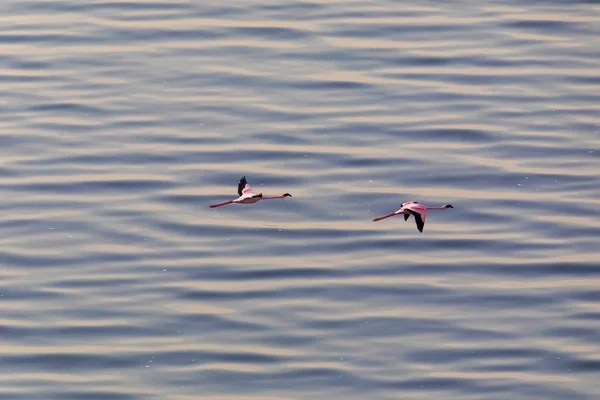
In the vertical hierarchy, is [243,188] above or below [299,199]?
above

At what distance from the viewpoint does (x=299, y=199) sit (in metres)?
28.3

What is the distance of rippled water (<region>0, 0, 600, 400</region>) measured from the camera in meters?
24.9

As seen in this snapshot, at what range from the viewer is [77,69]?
31.8m

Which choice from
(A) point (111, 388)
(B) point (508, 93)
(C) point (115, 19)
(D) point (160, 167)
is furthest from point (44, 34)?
(A) point (111, 388)

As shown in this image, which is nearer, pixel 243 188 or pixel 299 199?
pixel 243 188

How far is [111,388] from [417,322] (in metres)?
4.46

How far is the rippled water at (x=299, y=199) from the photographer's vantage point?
2488 cm

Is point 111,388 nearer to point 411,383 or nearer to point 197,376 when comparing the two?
point 197,376

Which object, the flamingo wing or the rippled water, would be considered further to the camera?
the rippled water

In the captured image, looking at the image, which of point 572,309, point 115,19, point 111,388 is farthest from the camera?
point 115,19

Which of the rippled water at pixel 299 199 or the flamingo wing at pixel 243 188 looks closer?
the flamingo wing at pixel 243 188

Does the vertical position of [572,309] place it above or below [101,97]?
below

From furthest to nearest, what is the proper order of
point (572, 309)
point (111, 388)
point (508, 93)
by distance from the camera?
point (508, 93)
point (572, 309)
point (111, 388)

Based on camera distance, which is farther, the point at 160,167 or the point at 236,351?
the point at 160,167
